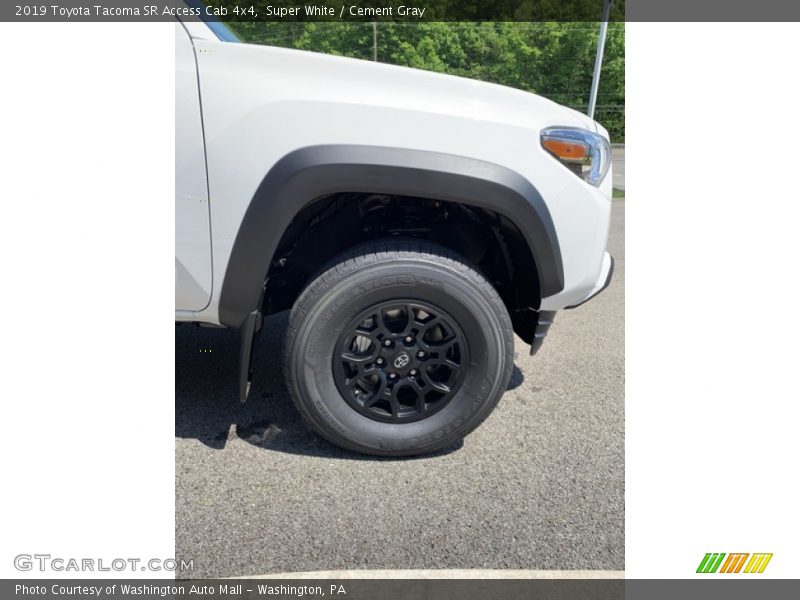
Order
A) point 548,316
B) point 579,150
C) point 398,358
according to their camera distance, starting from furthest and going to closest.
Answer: point 548,316 → point 398,358 → point 579,150

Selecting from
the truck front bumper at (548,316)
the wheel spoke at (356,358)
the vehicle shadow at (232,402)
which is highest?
the truck front bumper at (548,316)

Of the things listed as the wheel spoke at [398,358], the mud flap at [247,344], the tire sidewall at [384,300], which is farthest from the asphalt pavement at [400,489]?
the mud flap at [247,344]

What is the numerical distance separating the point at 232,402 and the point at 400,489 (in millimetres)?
1077

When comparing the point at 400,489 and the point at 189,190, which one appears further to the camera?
the point at 400,489

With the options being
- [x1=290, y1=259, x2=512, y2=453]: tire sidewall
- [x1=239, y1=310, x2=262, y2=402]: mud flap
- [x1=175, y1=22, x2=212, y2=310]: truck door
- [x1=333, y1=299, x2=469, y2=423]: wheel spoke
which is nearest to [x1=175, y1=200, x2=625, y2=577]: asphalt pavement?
[x1=290, y1=259, x2=512, y2=453]: tire sidewall

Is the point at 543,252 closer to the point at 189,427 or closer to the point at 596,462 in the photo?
the point at 596,462

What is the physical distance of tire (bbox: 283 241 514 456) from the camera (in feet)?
7.27

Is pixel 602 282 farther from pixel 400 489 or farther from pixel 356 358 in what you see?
pixel 400 489

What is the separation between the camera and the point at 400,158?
206cm

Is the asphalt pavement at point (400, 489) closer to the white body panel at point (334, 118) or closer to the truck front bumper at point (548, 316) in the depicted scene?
the truck front bumper at point (548, 316)

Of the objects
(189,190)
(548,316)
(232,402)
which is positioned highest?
(189,190)

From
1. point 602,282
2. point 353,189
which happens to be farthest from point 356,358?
point 602,282

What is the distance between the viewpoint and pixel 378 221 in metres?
2.47

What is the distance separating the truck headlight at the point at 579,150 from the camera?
2.18m
